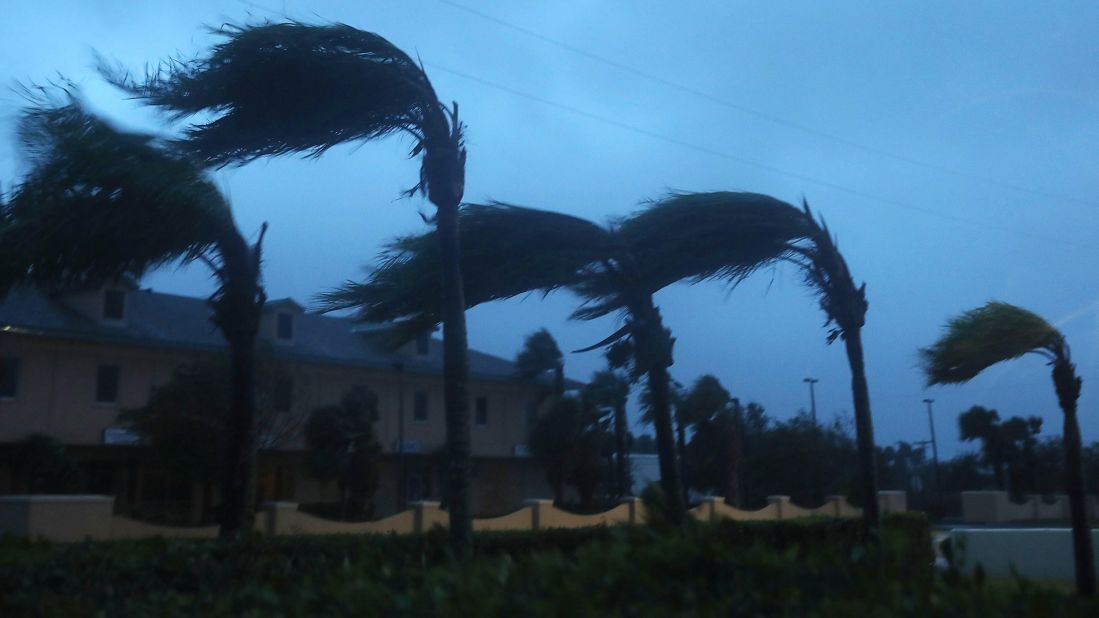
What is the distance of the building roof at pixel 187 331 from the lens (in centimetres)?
2955

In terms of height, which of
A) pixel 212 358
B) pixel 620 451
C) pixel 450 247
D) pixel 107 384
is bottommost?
pixel 620 451

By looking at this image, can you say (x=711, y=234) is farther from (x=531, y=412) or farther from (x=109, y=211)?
(x=531, y=412)

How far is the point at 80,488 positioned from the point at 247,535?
22.6 metres

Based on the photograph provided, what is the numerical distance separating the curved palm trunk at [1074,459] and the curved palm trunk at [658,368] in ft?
16.8

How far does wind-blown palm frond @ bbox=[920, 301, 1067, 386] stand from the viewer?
14.1 meters

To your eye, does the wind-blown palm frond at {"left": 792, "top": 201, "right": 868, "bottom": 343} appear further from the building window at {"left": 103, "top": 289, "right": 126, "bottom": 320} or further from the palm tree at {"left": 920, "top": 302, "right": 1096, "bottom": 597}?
the building window at {"left": 103, "top": 289, "right": 126, "bottom": 320}

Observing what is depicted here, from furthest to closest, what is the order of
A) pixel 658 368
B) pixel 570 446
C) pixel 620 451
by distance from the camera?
pixel 570 446
pixel 620 451
pixel 658 368

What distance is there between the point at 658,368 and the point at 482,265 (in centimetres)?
338

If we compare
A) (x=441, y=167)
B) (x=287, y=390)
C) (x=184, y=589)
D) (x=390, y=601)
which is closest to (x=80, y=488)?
(x=287, y=390)

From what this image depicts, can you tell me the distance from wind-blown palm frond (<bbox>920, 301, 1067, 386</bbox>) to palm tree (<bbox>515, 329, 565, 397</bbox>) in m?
25.0

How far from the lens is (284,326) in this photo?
35.3 meters

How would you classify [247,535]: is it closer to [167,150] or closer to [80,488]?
[167,150]

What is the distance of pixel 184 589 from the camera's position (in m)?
6.07

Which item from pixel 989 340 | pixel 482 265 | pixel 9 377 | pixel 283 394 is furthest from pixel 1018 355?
pixel 9 377
